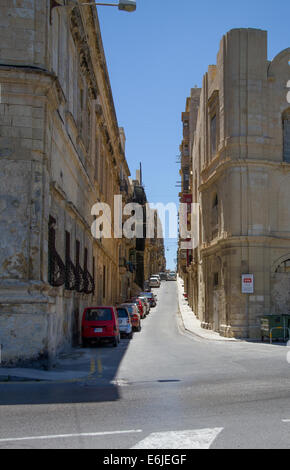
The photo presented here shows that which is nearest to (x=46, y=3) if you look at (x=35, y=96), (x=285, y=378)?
(x=35, y=96)

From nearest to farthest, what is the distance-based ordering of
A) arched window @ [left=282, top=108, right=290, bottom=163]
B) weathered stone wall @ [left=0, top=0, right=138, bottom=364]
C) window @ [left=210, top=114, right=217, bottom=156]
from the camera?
weathered stone wall @ [left=0, top=0, right=138, bottom=364]
arched window @ [left=282, top=108, right=290, bottom=163]
window @ [left=210, top=114, right=217, bottom=156]

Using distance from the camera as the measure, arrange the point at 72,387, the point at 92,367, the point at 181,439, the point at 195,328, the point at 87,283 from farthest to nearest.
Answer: the point at 195,328, the point at 87,283, the point at 92,367, the point at 72,387, the point at 181,439

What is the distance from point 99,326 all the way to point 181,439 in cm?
1579

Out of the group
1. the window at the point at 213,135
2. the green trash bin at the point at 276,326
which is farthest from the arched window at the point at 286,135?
the green trash bin at the point at 276,326

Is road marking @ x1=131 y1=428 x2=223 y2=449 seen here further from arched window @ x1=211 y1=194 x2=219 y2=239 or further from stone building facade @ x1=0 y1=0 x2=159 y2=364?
arched window @ x1=211 y1=194 x2=219 y2=239

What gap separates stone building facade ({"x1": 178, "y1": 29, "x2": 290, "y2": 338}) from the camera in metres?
28.8

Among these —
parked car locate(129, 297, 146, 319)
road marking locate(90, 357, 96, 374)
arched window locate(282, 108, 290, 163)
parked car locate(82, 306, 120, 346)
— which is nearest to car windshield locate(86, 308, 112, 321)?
parked car locate(82, 306, 120, 346)

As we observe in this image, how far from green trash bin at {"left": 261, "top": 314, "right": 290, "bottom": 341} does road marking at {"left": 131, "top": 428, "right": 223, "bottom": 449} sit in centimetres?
1947

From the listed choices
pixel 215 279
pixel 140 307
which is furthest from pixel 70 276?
pixel 140 307

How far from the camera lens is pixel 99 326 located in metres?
22.7

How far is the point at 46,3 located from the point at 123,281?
145 ft

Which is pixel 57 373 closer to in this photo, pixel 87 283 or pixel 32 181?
pixel 32 181

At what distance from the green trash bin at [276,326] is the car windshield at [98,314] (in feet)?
25.8
